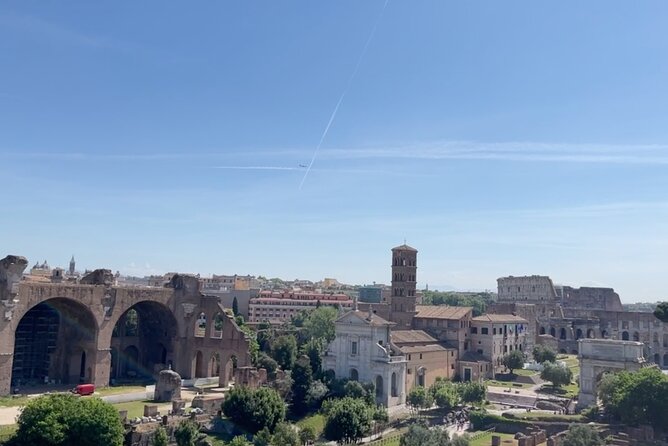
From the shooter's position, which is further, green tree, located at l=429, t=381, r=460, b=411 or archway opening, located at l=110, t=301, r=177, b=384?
archway opening, located at l=110, t=301, r=177, b=384

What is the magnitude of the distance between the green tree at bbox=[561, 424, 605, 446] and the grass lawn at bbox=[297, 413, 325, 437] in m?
18.6

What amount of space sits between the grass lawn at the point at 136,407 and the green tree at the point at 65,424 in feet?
36.9

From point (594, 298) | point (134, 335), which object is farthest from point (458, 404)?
point (594, 298)

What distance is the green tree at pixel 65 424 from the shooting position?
119 ft

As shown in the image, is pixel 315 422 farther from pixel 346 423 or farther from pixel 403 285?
pixel 403 285

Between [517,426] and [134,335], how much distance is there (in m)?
45.8

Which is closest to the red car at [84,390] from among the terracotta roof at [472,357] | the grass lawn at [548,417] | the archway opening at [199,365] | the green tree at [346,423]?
the archway opening at [199,365]

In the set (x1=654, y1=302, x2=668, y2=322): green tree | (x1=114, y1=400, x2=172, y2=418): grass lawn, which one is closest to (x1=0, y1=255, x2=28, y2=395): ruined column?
(x1=114, y1=400, x2=172, y2=418): grass lawn

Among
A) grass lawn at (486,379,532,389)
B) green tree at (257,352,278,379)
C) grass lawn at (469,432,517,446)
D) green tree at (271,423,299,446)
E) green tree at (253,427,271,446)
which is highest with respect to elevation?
green tree at (257,352,278,379)

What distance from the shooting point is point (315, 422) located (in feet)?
172

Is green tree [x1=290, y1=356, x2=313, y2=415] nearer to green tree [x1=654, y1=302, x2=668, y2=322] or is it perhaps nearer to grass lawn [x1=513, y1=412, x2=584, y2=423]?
Answer: grass lawn [x1=513, y1=412, x2=584, y2=423]

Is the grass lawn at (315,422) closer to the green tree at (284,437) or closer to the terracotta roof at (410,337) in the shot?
the green tree at (284,437)

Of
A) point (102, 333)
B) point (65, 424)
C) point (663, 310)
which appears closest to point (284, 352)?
point (102, 333)

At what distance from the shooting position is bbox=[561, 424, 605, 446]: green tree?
4222 cm
